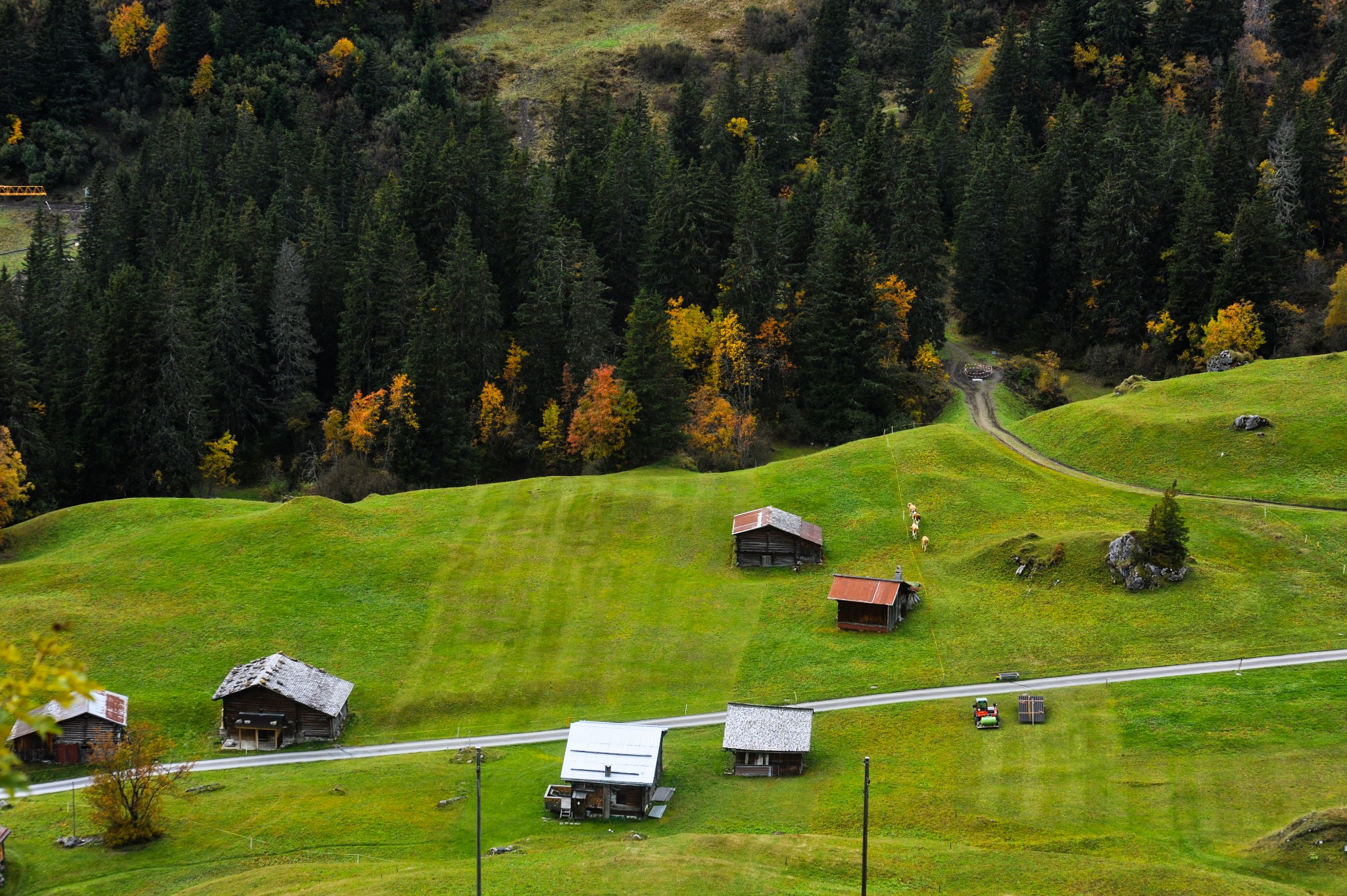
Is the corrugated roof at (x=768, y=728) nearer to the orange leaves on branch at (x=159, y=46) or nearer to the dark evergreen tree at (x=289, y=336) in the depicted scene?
the dark evergreen tree at (x=289, y=336)

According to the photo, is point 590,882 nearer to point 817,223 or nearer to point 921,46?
point 817,223

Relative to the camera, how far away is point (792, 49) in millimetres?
196000

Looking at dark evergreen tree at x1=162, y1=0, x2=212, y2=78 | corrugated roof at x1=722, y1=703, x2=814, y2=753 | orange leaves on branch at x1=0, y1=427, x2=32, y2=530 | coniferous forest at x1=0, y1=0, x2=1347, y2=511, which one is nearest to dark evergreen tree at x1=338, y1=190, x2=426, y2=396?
coniferous forest at x1=0, y1=0, x2=1347, y2=511

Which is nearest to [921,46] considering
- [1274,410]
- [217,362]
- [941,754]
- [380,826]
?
[1274,410]

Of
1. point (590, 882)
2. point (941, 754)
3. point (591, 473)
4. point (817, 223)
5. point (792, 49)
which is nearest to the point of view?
point (590, 882)

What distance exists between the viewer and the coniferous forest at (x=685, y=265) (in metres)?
119

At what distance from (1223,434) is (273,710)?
2988 inches

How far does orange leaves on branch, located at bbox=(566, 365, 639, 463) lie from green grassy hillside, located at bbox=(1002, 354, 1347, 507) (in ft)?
119

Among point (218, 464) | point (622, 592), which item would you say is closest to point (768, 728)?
point (622, 592)

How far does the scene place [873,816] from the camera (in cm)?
6184

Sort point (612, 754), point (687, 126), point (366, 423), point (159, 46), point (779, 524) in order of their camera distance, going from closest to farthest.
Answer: point (612, 754) → point (779, 524) → point (366, 423) → point (687, 126) → point (159, 46)

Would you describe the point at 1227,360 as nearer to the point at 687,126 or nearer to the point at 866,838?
the point at 687,126

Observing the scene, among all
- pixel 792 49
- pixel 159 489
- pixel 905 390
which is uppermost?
pixel 792 49

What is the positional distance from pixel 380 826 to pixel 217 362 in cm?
7601
